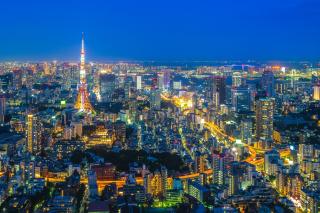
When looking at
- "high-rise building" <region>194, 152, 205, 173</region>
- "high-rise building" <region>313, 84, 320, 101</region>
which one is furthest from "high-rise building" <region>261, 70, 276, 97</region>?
"high-rise building" <region>194, 152, 205, 173</region>

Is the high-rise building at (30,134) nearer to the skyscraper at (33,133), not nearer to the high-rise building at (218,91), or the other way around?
the skyscraper at (33,133)

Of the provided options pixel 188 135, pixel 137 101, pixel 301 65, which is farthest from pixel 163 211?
pixel 301 65

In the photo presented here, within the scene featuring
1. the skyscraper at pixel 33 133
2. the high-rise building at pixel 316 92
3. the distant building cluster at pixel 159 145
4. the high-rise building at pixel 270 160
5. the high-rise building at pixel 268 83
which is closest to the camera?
the distant building cluster at pixel 159 145

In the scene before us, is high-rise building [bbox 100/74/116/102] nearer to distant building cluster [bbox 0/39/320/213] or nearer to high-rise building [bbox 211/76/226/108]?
distant building cluster [bbox 0/39/320/213]

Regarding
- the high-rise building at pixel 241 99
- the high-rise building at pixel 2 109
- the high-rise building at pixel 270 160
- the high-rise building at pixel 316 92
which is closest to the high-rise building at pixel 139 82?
the high-rise building at pixel 241 99

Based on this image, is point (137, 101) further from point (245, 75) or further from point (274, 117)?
point (245, 75)

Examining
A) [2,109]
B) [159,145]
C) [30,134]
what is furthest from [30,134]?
[2,109]

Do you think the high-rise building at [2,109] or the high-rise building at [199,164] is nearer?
the high-rise building at [199,164]
